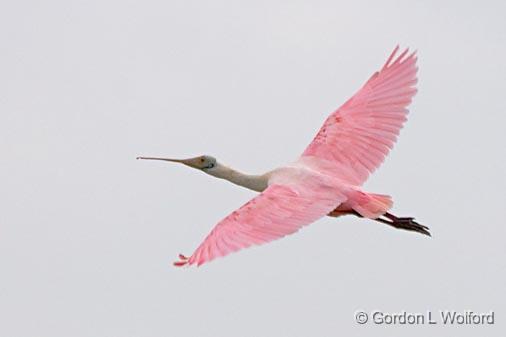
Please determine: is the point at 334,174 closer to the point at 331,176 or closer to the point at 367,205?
the point at 331,176

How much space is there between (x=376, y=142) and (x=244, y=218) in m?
4.25

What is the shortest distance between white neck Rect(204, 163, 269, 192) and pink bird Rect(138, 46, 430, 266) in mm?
13

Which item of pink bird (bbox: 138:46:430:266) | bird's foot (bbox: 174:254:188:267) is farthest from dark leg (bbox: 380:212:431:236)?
bird's foot (bbox: 174:254:188:267)

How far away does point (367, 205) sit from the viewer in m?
25.5

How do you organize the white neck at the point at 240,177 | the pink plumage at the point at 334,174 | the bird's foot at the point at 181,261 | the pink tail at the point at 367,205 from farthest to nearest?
1. the white neck at the point at 240,177
2. the pink tail at the point at 367,205
3. the pink plumage at the point at 334,174
4. the bird's foot at the point at 181,261

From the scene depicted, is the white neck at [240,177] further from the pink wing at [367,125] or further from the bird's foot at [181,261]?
the bird's foot at [181,261]

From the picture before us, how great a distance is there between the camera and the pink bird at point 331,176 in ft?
77.0

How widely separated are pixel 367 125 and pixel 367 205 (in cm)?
251

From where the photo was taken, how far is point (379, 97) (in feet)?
91.9

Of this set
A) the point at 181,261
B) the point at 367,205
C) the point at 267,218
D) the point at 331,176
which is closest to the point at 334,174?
the point at 331,176

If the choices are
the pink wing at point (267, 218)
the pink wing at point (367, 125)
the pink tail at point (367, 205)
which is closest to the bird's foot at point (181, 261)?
the pink wing at point (267, 218)

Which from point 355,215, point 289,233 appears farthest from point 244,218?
point 355,215

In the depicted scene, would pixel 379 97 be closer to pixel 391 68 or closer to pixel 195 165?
pixel 391 68

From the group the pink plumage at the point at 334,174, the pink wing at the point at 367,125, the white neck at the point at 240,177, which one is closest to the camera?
the pink plumage at the point at 334,174
